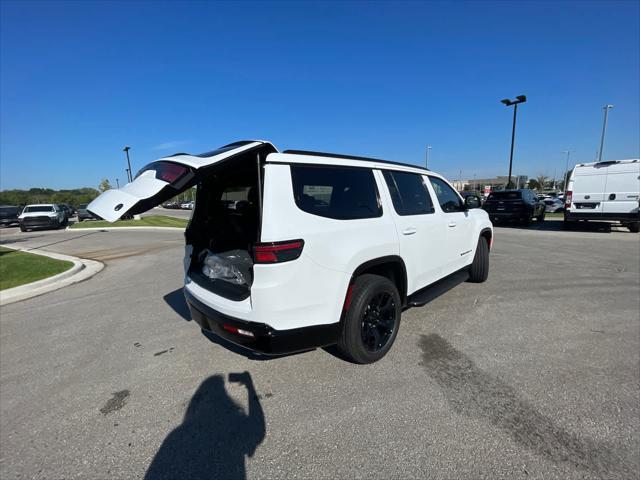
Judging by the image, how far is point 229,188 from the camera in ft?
11.3

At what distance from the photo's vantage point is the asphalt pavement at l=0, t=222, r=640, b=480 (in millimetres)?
2053

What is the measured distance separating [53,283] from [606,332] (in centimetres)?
919

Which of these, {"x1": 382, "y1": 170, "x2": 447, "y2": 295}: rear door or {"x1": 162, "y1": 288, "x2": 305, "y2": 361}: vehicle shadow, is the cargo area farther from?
{"x1": 382, "y1": 170, "x2": 447, "y2": 295}: rear door

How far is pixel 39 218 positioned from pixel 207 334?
21.7 metres

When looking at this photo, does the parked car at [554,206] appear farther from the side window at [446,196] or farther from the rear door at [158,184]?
the rear door at [158,184]

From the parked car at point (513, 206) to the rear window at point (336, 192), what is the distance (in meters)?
14.1

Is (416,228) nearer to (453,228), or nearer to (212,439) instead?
(453,228)

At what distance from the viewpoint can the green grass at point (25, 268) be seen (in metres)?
6.51

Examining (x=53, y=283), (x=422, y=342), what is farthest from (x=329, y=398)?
(x=53, y=283)

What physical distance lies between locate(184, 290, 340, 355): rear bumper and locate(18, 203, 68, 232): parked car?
22624mm

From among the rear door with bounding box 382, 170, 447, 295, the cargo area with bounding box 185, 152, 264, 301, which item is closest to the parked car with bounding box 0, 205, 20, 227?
the cargo area with bounding box 185, 152, 264, 301

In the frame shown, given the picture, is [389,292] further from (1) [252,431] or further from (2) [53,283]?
(2) [53,283]

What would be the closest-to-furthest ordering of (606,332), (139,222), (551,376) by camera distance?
(551,376), (606,332), (139,222)

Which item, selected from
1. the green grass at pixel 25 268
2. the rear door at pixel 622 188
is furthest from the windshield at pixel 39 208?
the rear door at pixel 622 188
